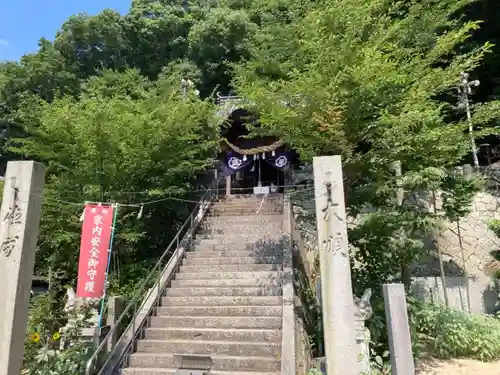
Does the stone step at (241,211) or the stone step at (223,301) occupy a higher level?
the stone step at (241,211)

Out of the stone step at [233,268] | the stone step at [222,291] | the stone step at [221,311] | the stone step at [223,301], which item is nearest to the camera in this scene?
the stone step at [221,311]

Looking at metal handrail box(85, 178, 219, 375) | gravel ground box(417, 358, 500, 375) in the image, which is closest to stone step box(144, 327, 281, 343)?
metal handrail box(85, 178, 219, 375)

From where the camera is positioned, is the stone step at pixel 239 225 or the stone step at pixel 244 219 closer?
the stone step at pixel 239 225

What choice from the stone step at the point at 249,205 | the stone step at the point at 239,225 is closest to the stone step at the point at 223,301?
the stone step at the point at 239,225

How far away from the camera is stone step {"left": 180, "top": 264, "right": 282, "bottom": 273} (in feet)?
28.9

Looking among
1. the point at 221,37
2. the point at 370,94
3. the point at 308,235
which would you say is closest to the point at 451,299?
the point at 308,235

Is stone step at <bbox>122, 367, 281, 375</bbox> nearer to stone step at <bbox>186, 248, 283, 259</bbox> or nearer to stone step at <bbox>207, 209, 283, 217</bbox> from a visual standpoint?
stone step at <bbox>186, 248, 283, 259</bbox>

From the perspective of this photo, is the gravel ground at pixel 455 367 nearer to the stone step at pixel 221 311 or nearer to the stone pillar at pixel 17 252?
the stone step at pixel 221 311

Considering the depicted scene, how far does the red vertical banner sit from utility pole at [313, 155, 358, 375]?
4.26 m

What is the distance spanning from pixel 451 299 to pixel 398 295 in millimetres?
7599

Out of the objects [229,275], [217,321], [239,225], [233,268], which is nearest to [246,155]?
[239,225]

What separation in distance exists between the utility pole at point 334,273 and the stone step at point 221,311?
2.36 metres

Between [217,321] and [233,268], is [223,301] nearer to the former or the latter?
[217,321]

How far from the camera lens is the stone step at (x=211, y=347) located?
665 cm
